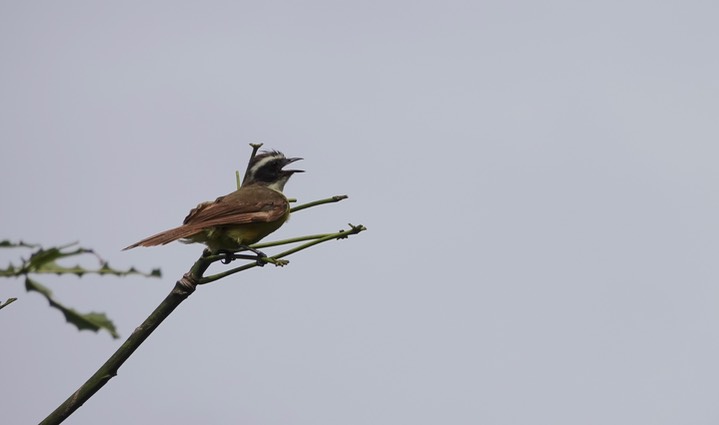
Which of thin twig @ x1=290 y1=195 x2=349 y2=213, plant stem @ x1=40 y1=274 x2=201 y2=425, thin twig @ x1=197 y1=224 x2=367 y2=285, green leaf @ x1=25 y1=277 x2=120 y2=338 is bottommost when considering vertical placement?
green leaf @ x1=25 y1=277 x2=120 y2=338

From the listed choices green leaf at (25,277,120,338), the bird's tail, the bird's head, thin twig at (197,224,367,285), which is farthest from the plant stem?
the bird's head

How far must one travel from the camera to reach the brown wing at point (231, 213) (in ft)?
17.4

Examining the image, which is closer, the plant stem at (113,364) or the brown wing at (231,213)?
the plant stem at (113,364)

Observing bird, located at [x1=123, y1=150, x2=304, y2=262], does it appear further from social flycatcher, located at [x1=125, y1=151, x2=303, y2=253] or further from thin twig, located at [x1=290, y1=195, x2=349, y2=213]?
thin twig, located at [x1=290, y1=195, x2=349, y2=213]

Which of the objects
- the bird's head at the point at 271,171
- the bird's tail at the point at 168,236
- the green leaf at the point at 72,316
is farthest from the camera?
the bird's head at the point at 271,171

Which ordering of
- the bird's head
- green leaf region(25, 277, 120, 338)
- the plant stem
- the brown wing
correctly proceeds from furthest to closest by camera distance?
the bird's head, the brown wing, the plant stem, green leaf region(25, 277, 120, 338)

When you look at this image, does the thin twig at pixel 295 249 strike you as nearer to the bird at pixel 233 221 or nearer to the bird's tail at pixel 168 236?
the bird's tail at pixel 168 236

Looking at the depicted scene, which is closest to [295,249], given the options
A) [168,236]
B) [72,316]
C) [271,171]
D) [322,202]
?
[322,202]

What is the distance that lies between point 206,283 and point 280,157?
5644 mm

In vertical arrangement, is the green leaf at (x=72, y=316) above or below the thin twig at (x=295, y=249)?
below

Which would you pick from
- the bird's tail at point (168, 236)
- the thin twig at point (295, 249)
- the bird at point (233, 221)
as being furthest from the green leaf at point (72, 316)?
the bird at point (233, 221)

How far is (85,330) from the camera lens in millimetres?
1198

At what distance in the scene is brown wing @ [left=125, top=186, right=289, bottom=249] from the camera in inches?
209

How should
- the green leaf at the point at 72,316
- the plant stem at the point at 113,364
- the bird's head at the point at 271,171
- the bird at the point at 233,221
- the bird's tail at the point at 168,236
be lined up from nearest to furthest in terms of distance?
the green leaf at the point at 72,316 → the plant stem at the point at 113,364 → the bird's tail at the point at 168,236 → the bird at the point at 233,221 → the bird's head at the point at 271,171
